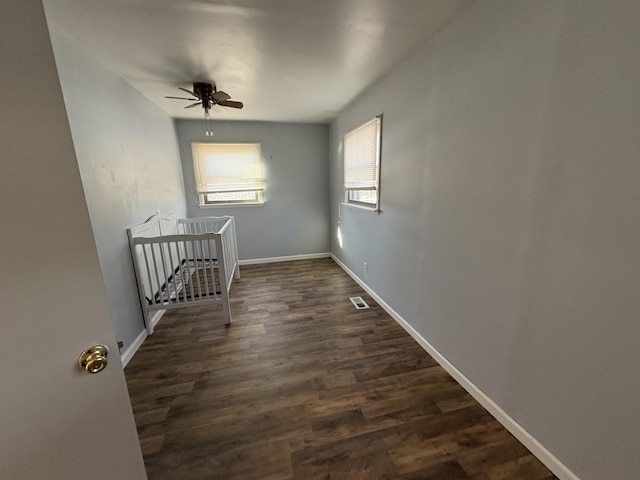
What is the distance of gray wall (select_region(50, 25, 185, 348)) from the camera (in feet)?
5.65

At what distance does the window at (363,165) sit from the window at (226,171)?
1584 mm

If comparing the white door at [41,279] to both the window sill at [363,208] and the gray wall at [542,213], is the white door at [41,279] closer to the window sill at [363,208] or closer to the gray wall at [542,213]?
the gray wall at [542,213]

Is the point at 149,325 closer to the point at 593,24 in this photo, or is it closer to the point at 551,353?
the point at 551,353

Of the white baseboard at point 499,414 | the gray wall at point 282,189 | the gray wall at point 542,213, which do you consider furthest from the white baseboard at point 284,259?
the gray wall at point 542,213

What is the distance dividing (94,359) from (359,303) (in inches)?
102

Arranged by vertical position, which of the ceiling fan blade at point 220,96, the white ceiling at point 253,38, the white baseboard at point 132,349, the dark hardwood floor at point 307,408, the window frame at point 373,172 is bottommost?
the dark hardwood floor at point 307,408

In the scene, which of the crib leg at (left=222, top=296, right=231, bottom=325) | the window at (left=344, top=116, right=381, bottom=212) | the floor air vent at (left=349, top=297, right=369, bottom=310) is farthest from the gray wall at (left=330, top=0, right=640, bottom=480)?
the crib leg at (left=222, top=296, right=231, bottom=325)

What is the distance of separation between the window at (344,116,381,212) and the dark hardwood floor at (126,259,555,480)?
1.46 meters

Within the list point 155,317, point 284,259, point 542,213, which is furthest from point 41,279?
point 284,259

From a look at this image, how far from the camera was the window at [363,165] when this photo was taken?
110 inches

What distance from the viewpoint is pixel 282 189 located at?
449cm

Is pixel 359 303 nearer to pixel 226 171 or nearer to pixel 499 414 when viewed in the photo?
pixel 499 414

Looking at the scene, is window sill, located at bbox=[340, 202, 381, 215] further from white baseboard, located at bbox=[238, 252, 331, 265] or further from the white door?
the white door

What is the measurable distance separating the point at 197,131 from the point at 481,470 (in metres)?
4.81
